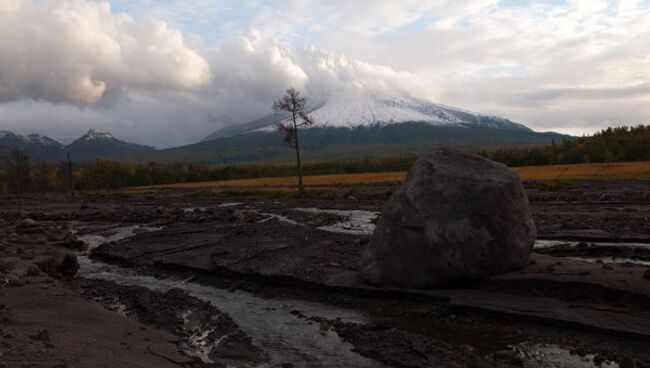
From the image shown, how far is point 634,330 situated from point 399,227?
613 centimetres

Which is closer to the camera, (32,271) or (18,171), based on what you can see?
(32,271)

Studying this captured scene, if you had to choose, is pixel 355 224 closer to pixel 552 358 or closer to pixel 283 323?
pixel 283 323

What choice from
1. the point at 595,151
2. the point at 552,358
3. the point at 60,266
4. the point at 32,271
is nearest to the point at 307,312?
the point at 552,358

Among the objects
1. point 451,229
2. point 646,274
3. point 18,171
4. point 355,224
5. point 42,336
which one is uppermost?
point 18,171

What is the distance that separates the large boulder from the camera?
46.8 feet

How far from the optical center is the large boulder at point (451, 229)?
561 inches

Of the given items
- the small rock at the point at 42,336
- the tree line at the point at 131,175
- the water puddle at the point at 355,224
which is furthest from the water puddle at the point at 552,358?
the tree line at the point at 131,175

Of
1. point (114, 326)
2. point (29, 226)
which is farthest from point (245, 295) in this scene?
point (29, 226)

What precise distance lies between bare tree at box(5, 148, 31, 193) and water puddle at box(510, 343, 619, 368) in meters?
130

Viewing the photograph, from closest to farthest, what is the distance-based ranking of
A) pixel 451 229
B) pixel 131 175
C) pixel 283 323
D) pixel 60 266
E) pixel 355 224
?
pixel 283 323 < pixel 451 229 < pixel 60 266 < pixel 355 224 < pixel 131 175

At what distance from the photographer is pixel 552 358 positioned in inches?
395

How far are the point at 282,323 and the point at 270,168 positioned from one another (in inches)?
5881

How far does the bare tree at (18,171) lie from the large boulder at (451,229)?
409 ft

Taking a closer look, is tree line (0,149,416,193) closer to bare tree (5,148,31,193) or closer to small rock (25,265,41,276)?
bare tree (5,148,31,193)
